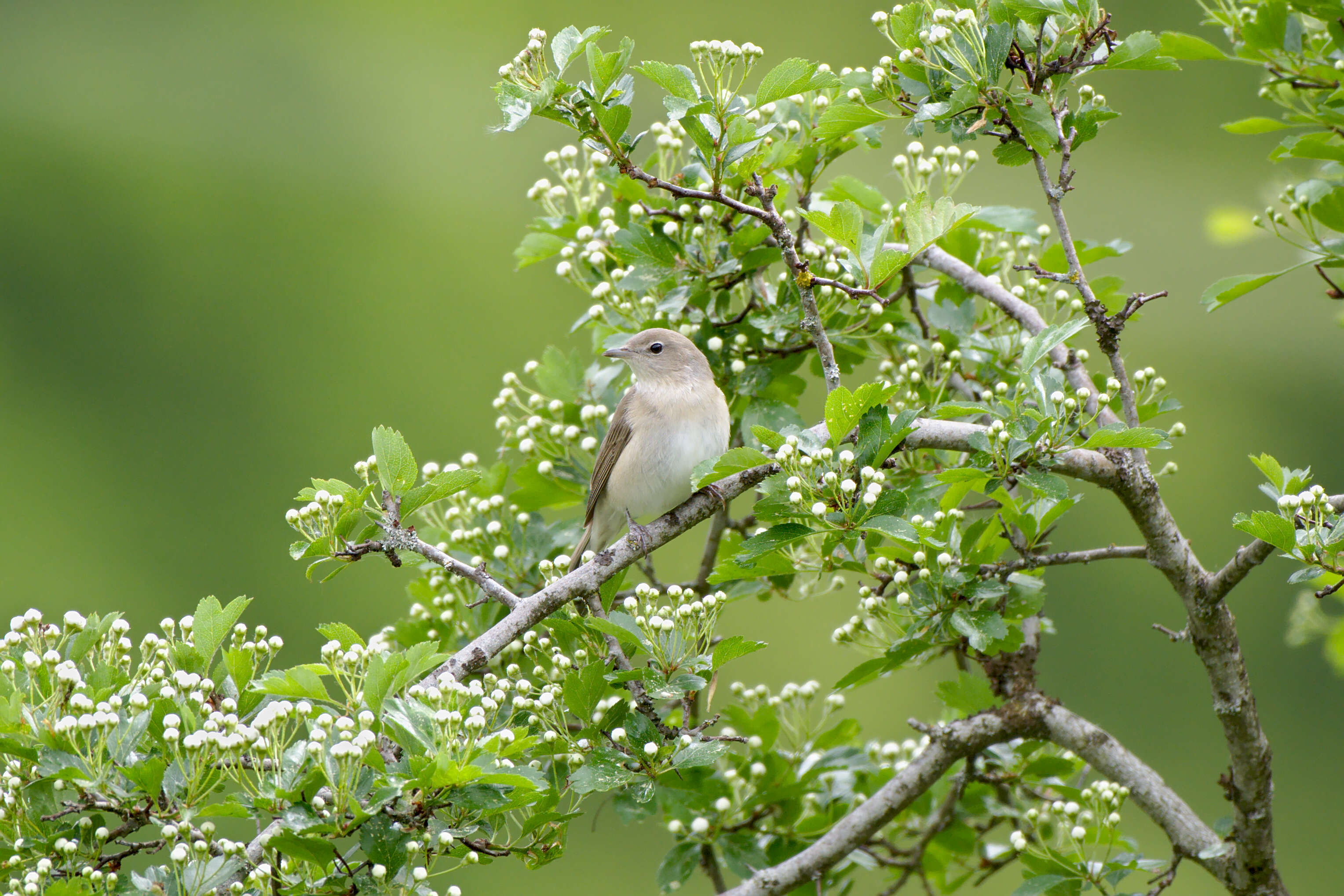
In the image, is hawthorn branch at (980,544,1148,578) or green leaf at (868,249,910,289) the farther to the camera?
hawthorn branch at (980,544,1148,578)

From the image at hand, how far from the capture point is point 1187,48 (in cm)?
251

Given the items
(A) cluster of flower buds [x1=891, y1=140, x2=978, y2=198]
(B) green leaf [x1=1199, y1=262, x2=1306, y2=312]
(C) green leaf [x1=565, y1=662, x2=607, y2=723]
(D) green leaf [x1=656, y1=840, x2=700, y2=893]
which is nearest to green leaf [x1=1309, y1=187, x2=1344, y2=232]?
(B) green leaf [x1=1199, y1=262, x2=1306, y2=312]

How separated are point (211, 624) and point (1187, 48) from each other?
95.4 inches

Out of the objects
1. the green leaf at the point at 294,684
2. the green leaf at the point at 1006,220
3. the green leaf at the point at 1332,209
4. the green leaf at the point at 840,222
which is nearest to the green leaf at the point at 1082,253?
the green leaf at the point at 1006,220

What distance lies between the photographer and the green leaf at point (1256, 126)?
2654mm

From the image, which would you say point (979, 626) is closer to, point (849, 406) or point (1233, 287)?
point (849, 406)

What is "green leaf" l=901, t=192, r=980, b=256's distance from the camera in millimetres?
2258

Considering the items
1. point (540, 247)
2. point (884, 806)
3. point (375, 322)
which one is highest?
point (375, 322)

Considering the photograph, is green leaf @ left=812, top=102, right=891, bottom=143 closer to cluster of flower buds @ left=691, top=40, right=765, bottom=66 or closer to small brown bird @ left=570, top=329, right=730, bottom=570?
cluster of flower buds @ left=691, top=40, right=765, bottom=66

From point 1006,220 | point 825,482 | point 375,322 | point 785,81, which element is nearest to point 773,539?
point 825,482

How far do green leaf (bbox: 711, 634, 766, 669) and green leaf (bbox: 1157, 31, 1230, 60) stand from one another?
160 centimetres

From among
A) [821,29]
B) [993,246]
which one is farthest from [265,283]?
[993,246]

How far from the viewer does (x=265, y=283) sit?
331 inches

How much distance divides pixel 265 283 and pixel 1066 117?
7108 mm
